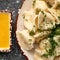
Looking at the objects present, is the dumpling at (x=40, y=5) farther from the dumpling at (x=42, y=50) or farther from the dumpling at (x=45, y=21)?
the dumpling at (x=42, y=50)

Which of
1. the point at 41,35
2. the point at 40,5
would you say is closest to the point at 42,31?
the point at 41,35

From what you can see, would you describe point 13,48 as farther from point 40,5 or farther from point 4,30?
point 40,5

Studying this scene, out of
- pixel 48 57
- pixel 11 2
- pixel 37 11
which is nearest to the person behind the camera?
pixel 48 57

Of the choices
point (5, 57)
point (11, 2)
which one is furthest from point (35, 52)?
point (11, 2)

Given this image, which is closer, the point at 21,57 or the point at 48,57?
the point at 48,57

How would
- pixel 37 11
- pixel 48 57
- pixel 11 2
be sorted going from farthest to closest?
pixel 11 2 < pixel 37 11 < pixel 48 57

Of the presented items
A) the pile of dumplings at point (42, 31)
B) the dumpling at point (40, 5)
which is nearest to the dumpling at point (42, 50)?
the pile of dumplings at point (42, 31)

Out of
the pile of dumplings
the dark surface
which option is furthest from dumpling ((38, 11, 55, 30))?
the dark surface

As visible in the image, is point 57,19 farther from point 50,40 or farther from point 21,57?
point 21,57
